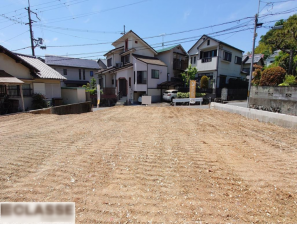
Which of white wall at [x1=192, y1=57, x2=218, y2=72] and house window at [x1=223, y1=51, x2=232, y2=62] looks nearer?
white wall at [x1=192, y1=57, x2=218, y2=72]

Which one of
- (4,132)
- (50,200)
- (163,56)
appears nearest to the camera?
(50,200)

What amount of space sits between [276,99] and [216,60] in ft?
39.2

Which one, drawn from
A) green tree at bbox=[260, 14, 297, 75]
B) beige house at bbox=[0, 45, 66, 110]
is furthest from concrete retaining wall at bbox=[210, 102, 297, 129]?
beige house at bbox=[0, 45, 66, 110]

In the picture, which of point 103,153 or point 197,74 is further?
point 197,74

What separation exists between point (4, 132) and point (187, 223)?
22.2 ft

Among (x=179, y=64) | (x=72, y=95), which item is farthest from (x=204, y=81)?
(x=72, y=95)

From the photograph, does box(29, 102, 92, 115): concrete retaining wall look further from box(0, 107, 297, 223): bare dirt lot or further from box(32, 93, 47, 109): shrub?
box(0, 107, 297, 223): bare dirt lot

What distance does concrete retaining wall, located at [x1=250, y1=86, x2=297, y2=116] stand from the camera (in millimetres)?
7891

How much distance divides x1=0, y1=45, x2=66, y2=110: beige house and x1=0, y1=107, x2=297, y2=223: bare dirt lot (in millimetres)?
7365

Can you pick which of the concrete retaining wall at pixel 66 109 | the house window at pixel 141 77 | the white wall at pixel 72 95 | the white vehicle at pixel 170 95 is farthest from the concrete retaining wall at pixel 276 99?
the white wall at pixel 72 95

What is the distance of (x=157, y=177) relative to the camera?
2.85 metres

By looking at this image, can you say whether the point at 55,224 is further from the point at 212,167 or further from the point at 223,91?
the point at 223,91

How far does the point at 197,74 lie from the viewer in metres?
22.3

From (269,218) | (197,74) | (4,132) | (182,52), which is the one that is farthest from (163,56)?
(269,218)
